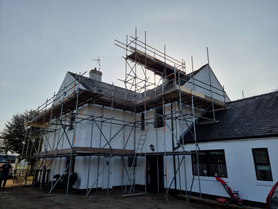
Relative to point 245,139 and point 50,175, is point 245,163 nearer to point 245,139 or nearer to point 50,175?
point 245,139

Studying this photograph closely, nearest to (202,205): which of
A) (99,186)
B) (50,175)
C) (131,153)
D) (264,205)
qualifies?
(264,205)

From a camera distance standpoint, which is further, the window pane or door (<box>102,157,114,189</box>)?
door (<box>102,157,114,189</box>)

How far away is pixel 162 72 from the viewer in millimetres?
15367

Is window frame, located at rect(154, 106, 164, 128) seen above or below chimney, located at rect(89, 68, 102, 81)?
below

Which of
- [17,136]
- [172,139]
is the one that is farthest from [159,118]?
[17,136]

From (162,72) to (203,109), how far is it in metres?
4.40

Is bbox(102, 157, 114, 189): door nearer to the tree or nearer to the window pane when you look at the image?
the window pane

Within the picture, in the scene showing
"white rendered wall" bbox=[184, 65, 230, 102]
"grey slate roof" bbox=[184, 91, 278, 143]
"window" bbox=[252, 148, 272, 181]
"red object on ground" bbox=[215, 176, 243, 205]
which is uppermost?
"white rendered wall" bbox=[184, 65, 230, 102]

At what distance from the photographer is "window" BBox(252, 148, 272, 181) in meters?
7.88

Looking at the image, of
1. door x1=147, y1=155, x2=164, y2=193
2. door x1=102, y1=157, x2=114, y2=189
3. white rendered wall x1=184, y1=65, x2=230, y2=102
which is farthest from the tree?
white rendered wall x1=184, y1=65, x2=230, y2=102

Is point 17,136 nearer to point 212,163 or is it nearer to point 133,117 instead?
point 133,117

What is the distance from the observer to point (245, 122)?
971cm

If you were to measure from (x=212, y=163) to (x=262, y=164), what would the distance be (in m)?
2.22

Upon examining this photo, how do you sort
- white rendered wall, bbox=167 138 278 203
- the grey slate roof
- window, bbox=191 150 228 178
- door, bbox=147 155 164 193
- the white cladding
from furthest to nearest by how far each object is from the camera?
door, bbox=147 155 164 193, window, bbox=191 150 228 178, the grey slate roof, the white cladding, white rendered wall, bbox=167 138 278 203
